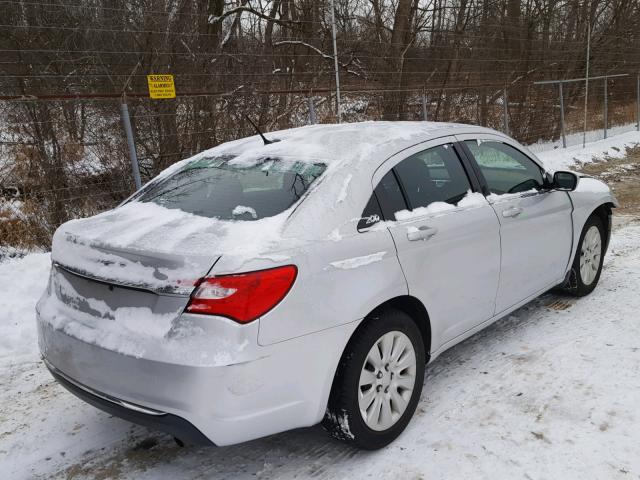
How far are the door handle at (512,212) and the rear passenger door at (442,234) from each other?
0.44ft

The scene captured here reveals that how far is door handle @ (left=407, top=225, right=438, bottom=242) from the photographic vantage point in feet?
9.69

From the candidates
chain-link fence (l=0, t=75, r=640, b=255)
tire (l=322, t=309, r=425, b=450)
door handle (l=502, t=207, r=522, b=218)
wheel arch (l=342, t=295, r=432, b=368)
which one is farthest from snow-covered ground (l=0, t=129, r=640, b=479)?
chain-link fence (l=0, t=75, r=640, b=255)

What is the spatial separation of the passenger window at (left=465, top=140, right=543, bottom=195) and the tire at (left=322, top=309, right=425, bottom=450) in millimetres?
1385

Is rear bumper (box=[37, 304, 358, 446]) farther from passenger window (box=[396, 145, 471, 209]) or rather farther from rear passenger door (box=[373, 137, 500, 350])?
passenger window (box=[396, 145, 471, 209])

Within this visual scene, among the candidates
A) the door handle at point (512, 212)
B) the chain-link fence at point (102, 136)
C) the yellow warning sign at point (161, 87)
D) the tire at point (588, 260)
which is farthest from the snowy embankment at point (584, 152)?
the door handle at point (512, 212)

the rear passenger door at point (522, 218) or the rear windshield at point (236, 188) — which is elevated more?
the rear windshield at point (236, 188)

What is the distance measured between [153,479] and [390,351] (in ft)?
4.32

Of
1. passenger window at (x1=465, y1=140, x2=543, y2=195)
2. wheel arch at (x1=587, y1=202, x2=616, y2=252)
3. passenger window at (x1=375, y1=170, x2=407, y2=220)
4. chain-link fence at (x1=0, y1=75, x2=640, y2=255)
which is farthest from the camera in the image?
chain-link fence at (x1=0, y1=75, x2=640, y2=255)

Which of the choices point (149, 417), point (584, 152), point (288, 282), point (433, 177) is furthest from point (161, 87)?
point (584, 152)

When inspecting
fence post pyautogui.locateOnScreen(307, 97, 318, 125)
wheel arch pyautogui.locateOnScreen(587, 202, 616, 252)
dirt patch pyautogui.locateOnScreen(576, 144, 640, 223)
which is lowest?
dirt patch pyautogui.locateOnScreen(576, 144, 640, 223)

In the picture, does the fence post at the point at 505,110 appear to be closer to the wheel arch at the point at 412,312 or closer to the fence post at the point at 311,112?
the fence post at the point at 311,112

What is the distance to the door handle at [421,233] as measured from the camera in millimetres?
2953

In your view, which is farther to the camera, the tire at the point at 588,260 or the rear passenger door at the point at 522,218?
the tire at the point at 588,260

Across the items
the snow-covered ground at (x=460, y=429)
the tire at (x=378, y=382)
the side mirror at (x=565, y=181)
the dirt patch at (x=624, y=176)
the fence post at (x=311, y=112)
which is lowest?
the snow-covered ground at (x=460, y=429)
